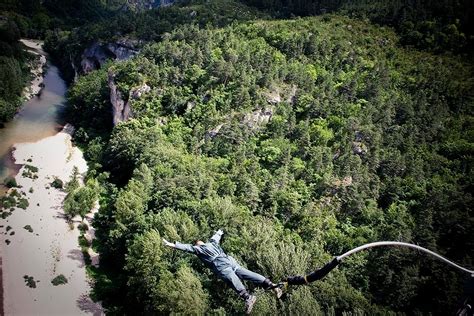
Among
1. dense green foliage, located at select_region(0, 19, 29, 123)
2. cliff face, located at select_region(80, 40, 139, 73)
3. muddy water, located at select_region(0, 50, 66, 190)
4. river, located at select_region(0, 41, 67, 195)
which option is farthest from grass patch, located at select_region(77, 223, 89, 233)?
cliff face, located at select_region(80, 40, 139, 73)

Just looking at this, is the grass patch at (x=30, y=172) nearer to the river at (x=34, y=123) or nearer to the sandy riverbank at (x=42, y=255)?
the sandy riverbank at (x=42, y=255)

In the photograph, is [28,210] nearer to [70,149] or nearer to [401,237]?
[70,149]

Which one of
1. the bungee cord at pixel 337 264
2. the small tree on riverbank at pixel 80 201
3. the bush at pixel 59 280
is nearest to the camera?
the bungee cord at pixel 337 264

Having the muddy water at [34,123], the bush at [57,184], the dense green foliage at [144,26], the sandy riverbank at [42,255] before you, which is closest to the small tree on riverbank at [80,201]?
the sandy riverbank at [42,255]

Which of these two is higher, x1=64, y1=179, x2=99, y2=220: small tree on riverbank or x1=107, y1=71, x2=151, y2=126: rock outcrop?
x1=107, y1=71, x2=151, y2=126: rock outcrop

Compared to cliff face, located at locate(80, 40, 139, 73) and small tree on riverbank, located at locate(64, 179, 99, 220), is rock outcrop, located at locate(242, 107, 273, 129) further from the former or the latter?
cliff face, located at locate(80, 40, 139, 73)

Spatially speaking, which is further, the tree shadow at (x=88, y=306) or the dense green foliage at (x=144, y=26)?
the dense green foliage at (x=144, y=26)
